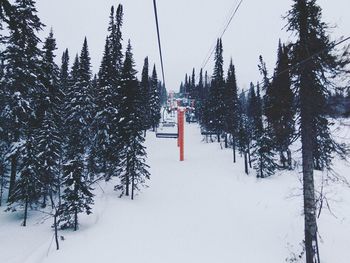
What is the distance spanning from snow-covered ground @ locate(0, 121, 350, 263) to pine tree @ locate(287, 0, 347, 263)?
283cm

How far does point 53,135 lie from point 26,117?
331 centimetres

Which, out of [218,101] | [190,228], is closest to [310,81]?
[190,228]

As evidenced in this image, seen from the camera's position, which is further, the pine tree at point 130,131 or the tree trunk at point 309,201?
→ the pine tree at point 130,131

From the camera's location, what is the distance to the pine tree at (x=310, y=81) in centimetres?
1139

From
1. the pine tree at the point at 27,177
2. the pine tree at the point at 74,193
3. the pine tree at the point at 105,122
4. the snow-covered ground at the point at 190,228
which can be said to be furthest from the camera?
the pine tree at the point at 105,122

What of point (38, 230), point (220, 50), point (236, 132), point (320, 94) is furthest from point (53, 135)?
point (220, 50)

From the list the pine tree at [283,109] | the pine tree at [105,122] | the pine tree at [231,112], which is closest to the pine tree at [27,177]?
the pine tree at [105,122]

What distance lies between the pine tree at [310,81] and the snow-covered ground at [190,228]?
2.83 m

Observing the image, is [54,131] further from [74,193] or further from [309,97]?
[309,97]

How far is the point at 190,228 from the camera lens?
18047mm

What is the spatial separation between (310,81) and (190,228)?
1282 cm

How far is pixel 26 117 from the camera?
20.5m

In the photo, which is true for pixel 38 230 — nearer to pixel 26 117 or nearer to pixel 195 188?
pixel 26 117

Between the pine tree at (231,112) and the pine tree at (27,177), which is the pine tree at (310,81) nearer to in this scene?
the pine tree at (27,177)
